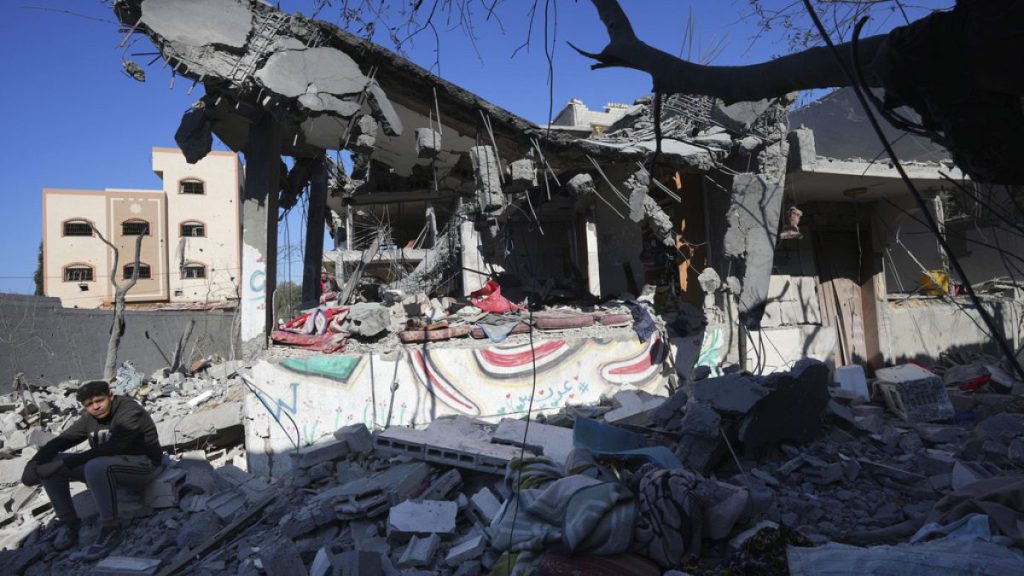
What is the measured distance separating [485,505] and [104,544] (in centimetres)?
333

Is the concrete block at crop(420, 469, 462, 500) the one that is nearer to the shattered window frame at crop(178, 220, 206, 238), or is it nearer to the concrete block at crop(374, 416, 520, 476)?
the concrete block at crop(374, 416, 520, 476)

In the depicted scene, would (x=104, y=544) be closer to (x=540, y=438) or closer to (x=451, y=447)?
(x=451, y=447)

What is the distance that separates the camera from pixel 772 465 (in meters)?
4.60

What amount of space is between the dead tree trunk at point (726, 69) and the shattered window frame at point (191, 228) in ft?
105

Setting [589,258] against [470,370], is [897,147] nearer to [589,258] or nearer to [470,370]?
[589,258]

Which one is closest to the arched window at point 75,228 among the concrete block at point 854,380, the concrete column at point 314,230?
the concrete column at point 314,230

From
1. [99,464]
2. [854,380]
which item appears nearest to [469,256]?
[854,380]

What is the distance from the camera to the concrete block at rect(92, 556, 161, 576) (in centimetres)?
382

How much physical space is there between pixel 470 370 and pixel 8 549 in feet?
16.4

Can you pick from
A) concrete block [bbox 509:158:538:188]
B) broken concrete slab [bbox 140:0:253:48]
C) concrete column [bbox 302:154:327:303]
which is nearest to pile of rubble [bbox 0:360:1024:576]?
concrete block [bbox 509:158:538:188]

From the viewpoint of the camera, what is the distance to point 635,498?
10.8ft

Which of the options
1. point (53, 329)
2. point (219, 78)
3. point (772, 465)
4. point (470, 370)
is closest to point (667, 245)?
point (470, 370)

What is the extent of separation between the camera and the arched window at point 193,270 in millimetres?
→ 29125

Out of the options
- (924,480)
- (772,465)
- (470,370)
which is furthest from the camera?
(470,370)
